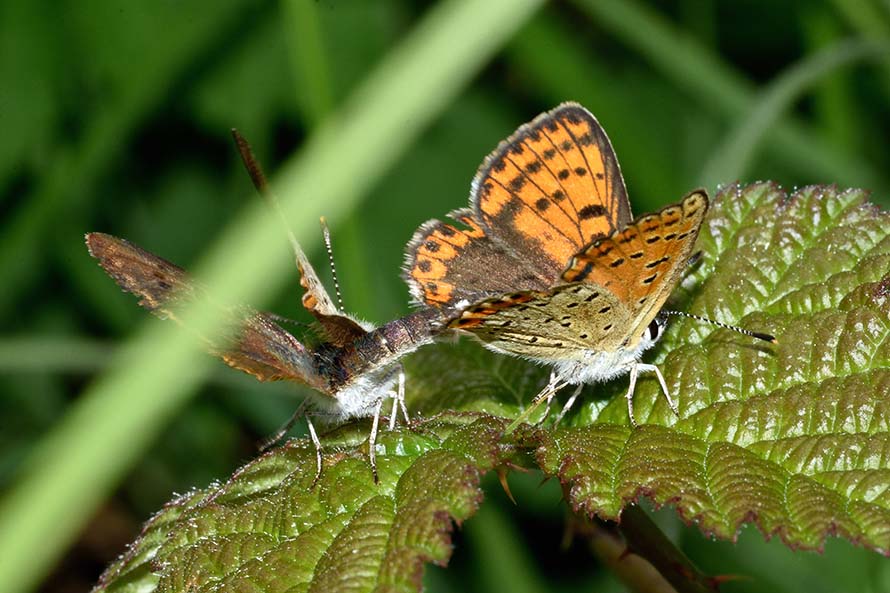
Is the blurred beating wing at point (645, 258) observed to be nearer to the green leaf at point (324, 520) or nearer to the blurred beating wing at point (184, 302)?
the green leaf at point (324, 520)

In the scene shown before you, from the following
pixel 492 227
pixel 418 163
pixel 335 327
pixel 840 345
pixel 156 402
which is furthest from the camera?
pixel 418 163

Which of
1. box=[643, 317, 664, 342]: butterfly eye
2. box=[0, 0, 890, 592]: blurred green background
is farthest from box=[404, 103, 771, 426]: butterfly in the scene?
box=[0, 0, 890, 592]: blurred green background

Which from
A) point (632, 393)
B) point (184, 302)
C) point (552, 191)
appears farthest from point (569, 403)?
point (184, 302)

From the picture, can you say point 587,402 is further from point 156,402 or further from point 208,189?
point 208,189

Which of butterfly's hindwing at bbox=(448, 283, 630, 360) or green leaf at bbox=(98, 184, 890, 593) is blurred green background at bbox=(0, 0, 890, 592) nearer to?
green leaf at bbox=(98, 184, 890, 593)

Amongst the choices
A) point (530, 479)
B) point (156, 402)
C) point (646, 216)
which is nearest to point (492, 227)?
point (646, 216)

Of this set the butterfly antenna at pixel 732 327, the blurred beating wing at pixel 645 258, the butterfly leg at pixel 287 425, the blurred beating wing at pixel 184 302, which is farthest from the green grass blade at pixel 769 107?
the blurred beating wing at pixel 184 302

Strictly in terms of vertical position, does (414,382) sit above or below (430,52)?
below
